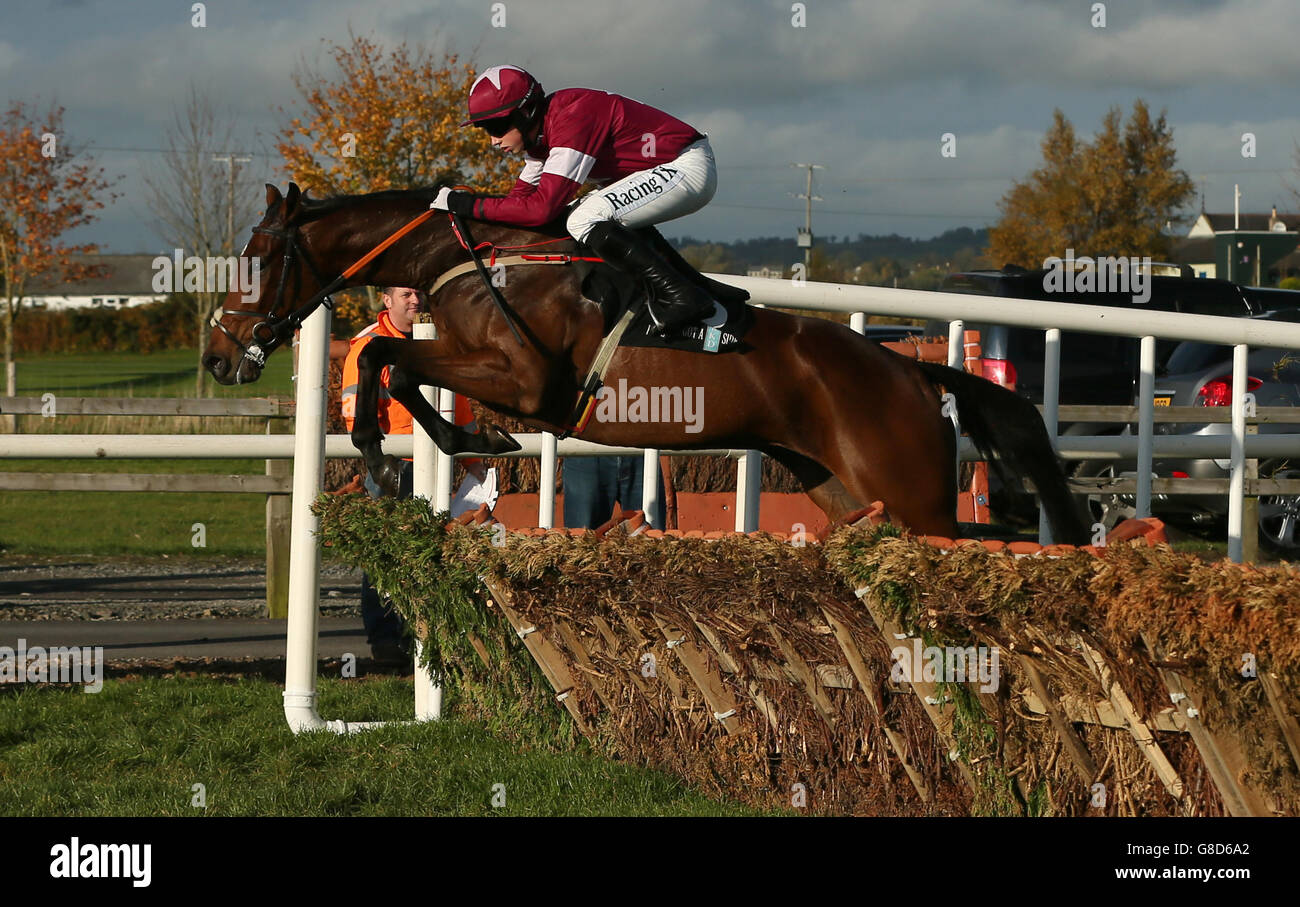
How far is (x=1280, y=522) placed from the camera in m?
10.9

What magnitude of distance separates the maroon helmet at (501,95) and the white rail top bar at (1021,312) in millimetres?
924

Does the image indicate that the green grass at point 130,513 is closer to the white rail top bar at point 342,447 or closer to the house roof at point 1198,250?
the white rail top bar at point 342,447

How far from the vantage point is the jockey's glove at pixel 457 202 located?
16.3 ft

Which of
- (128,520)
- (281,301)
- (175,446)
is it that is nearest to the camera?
(281,301)

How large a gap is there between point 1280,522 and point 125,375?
34930mm

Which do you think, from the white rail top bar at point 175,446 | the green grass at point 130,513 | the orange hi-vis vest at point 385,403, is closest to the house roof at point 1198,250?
the green grass at point 130,513

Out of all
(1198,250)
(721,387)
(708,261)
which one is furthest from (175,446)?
(1198,250)

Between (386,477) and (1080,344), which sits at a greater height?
(1080,344)

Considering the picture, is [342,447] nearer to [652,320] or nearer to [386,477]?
[386,477]
